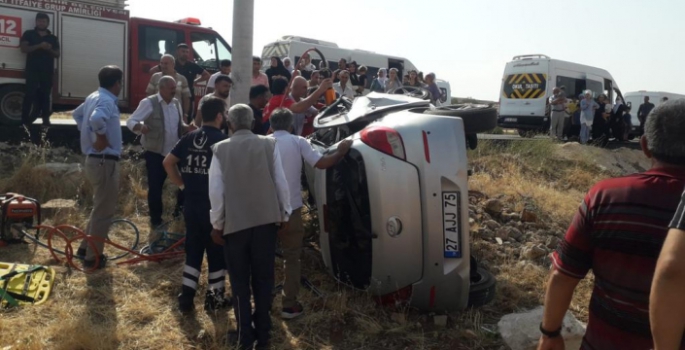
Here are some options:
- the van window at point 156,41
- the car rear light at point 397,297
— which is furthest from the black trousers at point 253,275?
the van window at point 156,41

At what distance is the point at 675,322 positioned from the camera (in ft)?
5.73

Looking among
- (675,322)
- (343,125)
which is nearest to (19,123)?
(343,125)

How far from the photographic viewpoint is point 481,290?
4.62 meters

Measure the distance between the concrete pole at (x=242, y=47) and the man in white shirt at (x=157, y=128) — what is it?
0.64m

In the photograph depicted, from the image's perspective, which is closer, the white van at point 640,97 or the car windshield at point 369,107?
the car windshield at point 369,107

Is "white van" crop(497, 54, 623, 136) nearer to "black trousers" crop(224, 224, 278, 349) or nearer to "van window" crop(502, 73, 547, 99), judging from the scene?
"van window" crop(502, 73, 547, 99)

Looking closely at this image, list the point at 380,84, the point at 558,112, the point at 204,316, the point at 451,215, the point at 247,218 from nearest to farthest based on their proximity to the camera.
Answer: the point at 247,218
the point at 451,215
the point at 204,316
the point at 380,84
the point at 558,112

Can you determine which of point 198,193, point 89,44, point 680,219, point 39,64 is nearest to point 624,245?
point 680,219

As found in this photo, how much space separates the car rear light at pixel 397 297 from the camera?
4.29 m

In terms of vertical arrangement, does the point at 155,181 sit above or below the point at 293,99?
below

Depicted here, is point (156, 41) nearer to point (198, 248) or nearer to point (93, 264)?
point (93, 264)

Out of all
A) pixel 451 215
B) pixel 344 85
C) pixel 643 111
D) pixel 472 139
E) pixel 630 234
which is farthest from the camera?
pixel 643 111

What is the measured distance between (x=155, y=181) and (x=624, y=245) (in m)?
5.33

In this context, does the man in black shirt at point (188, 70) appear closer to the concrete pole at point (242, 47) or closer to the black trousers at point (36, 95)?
the black trousers at point (36, 95)
